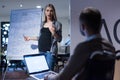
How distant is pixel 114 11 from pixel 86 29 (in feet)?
7.72

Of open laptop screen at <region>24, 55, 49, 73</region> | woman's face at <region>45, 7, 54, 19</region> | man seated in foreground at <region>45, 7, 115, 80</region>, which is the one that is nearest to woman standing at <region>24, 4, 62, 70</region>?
woman's face at <region>45, 7, 54, 19</region>

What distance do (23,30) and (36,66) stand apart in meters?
2.34

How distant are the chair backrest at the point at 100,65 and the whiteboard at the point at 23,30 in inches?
123

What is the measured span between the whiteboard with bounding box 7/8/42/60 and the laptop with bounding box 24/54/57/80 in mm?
2016

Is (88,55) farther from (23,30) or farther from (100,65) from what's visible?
(23,30)

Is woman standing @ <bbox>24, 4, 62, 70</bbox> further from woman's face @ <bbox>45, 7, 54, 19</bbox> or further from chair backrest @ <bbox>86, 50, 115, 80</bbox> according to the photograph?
chair backrest @ <bbox>86, 50, 115, 80</bbox>

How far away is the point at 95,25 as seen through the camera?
1.58m

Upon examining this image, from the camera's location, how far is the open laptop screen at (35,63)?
99.1 inches

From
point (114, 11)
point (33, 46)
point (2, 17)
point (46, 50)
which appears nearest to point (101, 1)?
point (114, 11)

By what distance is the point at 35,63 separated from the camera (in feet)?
8.45

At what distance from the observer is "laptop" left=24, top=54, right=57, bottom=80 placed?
2.48m

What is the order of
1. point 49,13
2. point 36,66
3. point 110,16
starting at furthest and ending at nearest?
point 49,13 < point 110,16 < point 36,66

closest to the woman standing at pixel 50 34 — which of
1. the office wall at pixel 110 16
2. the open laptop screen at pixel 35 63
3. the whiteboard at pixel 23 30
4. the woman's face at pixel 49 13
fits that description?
the woman's face at pixel 49 13

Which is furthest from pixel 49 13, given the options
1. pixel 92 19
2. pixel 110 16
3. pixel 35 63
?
pixel 92 19
